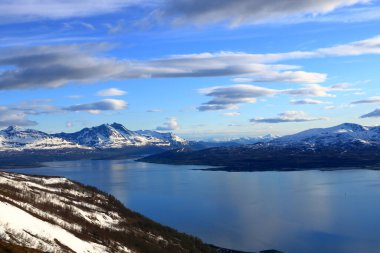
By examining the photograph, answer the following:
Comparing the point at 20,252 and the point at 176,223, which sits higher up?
the point at 20,252

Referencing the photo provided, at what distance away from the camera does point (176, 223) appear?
108 metres

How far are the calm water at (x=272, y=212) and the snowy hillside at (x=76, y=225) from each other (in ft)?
44.7

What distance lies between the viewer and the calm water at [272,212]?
8906 centimetres

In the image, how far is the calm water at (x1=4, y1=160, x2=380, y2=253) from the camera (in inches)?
3506

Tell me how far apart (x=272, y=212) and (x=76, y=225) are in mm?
66829

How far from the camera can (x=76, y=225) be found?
6384cm

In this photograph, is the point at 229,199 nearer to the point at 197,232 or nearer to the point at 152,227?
the point at 197,232

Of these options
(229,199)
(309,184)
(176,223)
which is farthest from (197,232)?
(309,184)

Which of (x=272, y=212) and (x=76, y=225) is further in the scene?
(x=272, y=212)

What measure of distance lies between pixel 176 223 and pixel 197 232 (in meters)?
11.3

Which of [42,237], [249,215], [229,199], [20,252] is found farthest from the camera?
[229,199]

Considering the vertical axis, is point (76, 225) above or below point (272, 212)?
above

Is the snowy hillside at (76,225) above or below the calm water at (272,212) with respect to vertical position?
above

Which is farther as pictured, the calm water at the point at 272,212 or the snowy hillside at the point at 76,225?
the calm water at the point at 272,212
